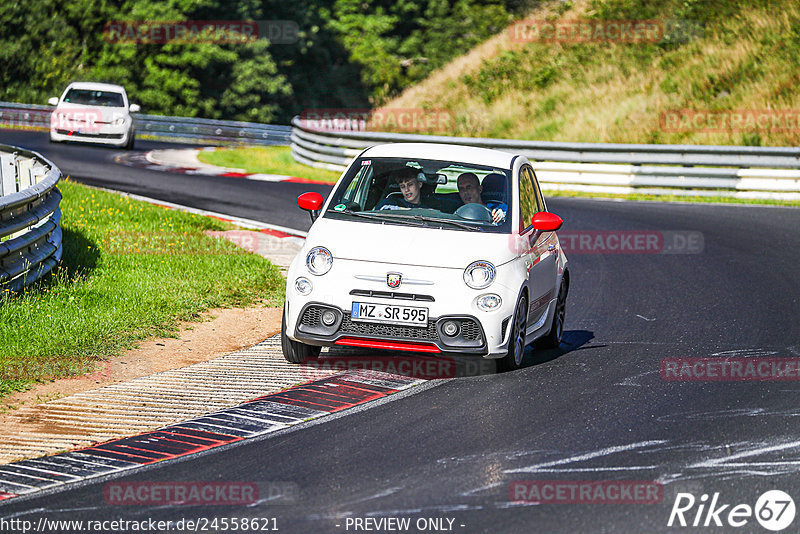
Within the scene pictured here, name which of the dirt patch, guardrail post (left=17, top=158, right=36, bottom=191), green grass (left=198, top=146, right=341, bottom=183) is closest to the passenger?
the dirt patch

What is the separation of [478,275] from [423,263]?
415 mm

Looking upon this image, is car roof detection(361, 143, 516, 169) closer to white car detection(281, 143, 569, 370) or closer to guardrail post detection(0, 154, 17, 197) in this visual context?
white car detection(281, 143, 569, 370)

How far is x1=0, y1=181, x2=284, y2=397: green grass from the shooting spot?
9.05 metres

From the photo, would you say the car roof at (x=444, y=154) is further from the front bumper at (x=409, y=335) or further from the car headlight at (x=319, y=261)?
the front bumper at (x=409, y=335)

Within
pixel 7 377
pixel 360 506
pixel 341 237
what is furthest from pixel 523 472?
pixel 7 377

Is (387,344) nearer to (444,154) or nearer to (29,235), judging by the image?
(444,154)

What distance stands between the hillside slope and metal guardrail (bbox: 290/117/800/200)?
12.3 feet

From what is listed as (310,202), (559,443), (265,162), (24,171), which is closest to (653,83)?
(265,162)

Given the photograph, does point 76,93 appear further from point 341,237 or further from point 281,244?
point 341,237

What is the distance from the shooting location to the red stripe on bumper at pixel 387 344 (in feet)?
27.3

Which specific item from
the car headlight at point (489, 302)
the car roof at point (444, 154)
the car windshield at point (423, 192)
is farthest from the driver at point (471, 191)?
the car headlight at point (489, 302)

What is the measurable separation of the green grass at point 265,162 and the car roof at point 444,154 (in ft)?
51.4

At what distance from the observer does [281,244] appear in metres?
15.6

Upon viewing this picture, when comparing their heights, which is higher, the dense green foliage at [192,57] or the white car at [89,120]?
the dense green foliage at [192,57]
